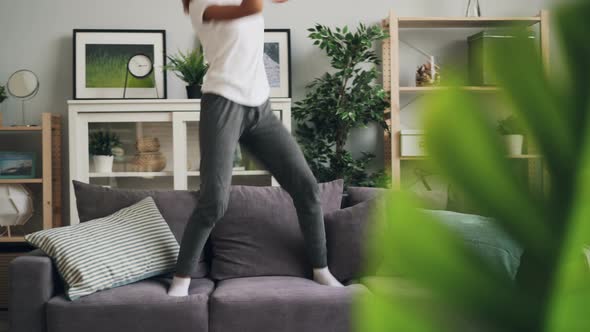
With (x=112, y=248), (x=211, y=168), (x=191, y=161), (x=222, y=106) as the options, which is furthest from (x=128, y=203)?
(x=191, y=161)

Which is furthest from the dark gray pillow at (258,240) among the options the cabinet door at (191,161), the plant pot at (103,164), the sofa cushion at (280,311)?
the plant pot at (103,164)

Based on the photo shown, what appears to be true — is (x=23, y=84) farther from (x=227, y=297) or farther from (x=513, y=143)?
(x=513, y=143)

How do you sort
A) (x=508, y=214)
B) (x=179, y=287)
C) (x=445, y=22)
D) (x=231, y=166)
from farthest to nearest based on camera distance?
(x=445, y=22) < (x=231, y=166) < (x=179, y=287) < (x=508, y=214)

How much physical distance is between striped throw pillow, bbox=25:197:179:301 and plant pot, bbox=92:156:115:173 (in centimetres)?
130

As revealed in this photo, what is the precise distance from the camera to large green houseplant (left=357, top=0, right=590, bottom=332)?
0.09 meters

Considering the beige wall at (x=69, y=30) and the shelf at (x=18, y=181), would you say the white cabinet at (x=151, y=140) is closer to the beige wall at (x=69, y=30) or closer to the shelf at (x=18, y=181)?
the shelf at (x=18, y=181)

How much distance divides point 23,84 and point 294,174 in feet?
7.27

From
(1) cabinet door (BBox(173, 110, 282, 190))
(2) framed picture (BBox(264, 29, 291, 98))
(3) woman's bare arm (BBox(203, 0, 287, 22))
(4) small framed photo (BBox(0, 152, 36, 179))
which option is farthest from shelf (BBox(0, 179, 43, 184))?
(3) woman's bare arm (BBox(203, 0, 287, 22))

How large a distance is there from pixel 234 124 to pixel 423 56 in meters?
2.31

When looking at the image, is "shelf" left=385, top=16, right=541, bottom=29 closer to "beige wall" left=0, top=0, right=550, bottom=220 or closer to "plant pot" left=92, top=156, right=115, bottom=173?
"beige wall" left=0, top=0, right=550, bottom=220

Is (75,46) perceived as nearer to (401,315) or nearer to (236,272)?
(236,272)

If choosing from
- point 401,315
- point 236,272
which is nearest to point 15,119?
point 236,272

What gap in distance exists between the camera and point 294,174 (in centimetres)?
237

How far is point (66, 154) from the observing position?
13.4 feet
